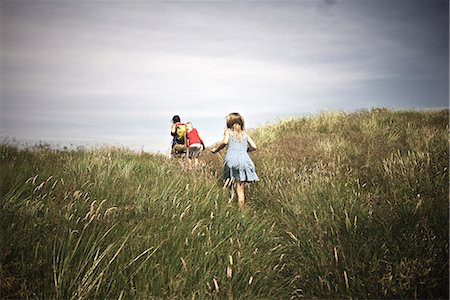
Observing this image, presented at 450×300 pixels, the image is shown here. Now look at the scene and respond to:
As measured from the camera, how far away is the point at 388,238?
2955mm

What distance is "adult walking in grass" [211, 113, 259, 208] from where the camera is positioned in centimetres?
588

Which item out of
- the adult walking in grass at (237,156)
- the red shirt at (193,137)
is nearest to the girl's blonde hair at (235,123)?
the adult walking in grass at (237,156)

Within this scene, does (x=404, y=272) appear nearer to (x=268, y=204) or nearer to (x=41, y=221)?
(x=268, y=204)

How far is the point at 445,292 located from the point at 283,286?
1247mm

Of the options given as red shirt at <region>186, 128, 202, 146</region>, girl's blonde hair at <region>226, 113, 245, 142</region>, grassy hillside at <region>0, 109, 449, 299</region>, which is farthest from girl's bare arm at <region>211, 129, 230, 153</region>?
red shirt at <region>186, 128, 202, 146</region>

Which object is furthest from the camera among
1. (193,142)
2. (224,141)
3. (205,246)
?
(193,142)

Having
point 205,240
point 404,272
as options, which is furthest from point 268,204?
point 404,272

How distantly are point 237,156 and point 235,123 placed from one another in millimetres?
714

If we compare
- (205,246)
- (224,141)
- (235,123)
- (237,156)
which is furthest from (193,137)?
(205,246)

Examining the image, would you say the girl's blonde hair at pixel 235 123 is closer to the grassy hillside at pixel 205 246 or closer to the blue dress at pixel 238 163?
the blue dress at pixel 238 163

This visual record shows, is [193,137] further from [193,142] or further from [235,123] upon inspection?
[235,123]

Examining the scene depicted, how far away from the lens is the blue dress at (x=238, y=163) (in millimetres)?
5895

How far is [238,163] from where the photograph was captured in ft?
19.4

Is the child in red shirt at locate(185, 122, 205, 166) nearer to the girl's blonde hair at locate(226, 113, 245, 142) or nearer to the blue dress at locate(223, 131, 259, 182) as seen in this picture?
the girl's blonde hair at locate(226, 113, 245, 142)
